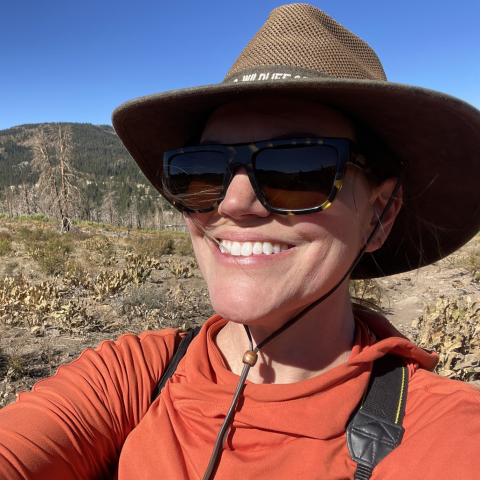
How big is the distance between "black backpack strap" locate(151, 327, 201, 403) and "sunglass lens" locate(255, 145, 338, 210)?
0.72m

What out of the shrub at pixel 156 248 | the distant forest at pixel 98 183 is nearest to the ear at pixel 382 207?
the shrub at pixel 156 248

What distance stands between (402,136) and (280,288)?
67 cm

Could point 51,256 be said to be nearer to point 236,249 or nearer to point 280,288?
point 236,249

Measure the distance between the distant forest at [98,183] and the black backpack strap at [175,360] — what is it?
28066mm

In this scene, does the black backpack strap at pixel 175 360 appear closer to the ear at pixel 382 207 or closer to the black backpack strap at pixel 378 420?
the black backpack strap at pixel 378 420

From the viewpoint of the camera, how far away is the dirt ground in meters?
4.24

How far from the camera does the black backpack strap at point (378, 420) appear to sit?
0.98 m

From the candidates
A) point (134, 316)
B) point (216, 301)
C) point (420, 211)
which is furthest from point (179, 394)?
point (134, 316)

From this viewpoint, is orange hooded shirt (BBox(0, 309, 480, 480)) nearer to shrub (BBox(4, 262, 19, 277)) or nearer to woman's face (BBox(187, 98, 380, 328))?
woman's face (BBox(187, 98, 380, 328))

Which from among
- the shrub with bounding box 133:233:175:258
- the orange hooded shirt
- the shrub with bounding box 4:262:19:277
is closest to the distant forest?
the shrub with bounding box 133:233:175:258

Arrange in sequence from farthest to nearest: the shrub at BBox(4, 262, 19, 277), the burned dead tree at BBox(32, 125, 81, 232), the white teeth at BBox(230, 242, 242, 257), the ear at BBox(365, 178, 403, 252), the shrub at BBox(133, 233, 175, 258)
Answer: the burned dead tree at BBox(32, 125, 81, 232), the shrub at BBox(133, 233, 175, 258), the shrub at BBox(4, 262, 19, 277), the ear at BBox(365, 178, 403, 252), the white teeth at BBox(230, 242, 242, 257)

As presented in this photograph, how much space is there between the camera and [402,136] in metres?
1.25

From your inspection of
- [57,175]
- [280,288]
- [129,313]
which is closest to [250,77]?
[280,288]

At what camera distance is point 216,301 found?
1189 millimetres
